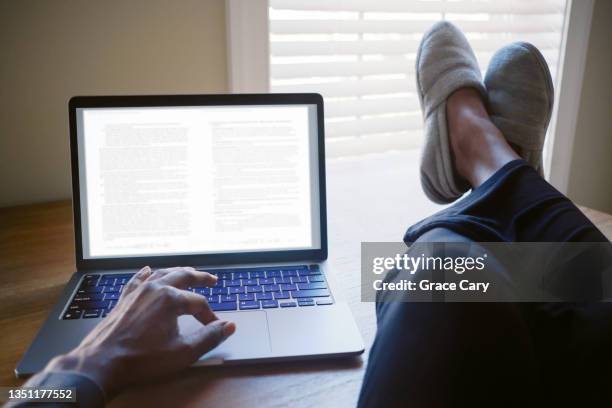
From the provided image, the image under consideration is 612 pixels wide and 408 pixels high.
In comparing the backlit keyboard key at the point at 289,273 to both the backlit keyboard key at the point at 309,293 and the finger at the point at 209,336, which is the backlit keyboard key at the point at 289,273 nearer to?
the backlit keyboard key at the point at 309,293

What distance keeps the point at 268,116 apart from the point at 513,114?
1.51ft

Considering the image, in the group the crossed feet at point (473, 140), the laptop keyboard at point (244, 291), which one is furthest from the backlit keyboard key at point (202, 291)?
the crossed feet at point (473, 140)

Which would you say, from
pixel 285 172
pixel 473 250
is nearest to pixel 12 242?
pixel 285 172

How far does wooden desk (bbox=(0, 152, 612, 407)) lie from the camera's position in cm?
47

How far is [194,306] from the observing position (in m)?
0.50

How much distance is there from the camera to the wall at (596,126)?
133cm

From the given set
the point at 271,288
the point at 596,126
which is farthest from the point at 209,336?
the point at 596,126

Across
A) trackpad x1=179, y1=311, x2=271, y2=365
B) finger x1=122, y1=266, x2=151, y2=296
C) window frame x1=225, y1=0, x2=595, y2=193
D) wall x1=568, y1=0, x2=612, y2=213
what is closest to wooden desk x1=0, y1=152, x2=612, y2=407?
trackpad x1=179, y1=311, x2=271, y2=365

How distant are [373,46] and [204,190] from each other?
600 mm

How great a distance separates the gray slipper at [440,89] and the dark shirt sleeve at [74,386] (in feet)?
2.15

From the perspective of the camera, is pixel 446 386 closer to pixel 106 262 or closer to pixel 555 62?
pixel 106 262

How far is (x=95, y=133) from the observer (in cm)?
66

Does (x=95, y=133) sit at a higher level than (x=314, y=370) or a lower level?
higher

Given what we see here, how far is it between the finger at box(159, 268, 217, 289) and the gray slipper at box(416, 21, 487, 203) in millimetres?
502
